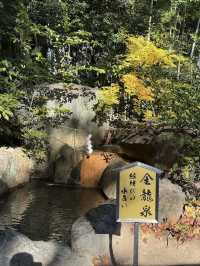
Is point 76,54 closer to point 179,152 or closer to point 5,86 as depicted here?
point 5,86

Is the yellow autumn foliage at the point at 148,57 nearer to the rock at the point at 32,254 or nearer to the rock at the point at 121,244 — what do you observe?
the rock at the point at 121,244

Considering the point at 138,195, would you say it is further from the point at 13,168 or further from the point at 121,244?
the point at 13,168

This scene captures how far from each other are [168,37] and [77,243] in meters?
16.9

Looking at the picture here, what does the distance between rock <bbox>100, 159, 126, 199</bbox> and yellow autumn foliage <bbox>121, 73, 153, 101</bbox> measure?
12.7 feet

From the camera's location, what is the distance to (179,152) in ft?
31.7

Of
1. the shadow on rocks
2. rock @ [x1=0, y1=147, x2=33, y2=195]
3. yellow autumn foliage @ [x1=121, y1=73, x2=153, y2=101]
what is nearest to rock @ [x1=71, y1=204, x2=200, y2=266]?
the shadow on rocks

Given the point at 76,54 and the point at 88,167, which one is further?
the point at 76,54

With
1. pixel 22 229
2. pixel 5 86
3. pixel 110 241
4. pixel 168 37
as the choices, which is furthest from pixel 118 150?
pixel 168 37

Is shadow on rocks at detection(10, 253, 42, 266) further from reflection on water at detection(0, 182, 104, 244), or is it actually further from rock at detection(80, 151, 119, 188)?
rock at detection(80, 151, 119, 188)

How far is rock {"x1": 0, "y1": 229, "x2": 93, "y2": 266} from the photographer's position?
6156 millimetres

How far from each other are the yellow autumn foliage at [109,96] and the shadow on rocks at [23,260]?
420 inches

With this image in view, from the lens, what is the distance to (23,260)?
20.1 ft

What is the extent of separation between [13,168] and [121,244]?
19.5ft

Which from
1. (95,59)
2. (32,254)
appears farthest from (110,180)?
(95,59)
